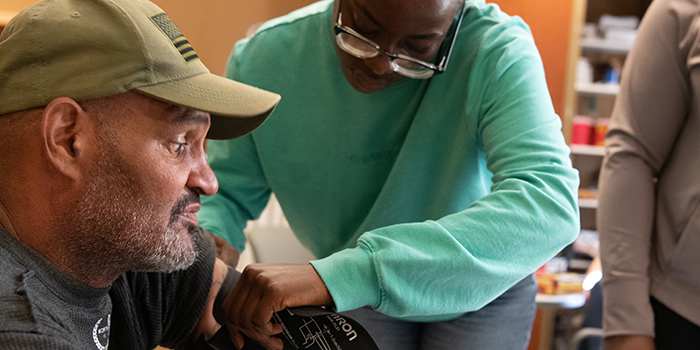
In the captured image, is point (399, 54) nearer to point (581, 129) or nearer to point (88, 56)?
point (88, 56)

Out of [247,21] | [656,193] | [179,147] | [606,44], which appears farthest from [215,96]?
[606,44]

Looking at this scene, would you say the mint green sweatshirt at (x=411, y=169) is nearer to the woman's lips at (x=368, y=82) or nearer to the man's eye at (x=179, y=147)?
the woman's lips at (x=368, y=82)

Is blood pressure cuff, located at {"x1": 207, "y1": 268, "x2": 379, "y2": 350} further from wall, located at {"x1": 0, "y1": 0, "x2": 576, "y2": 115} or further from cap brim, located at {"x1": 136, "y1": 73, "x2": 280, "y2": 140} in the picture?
wall, located at {"x1": 0, "y1": 0, "x2": 576, "y2": 115}

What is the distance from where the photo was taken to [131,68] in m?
0.77

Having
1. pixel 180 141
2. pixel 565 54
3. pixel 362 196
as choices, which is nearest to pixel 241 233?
pixel 362 196

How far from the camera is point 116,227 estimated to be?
2.71 feet

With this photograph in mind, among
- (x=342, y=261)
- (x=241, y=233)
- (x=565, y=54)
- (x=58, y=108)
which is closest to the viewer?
(x=58, y=108)

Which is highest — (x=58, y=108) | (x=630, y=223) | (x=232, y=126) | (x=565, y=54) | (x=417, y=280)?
(x=58, y=108)

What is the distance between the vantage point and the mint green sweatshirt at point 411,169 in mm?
870

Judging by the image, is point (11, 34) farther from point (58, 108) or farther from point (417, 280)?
point (417, 280)

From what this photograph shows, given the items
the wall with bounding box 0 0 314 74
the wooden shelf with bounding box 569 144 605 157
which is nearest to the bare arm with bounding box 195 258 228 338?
the wall with bounding box 0 0 314 74

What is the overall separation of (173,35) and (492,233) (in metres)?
0.58

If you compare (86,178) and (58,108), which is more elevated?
(58,108)

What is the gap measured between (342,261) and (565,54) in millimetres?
2917
